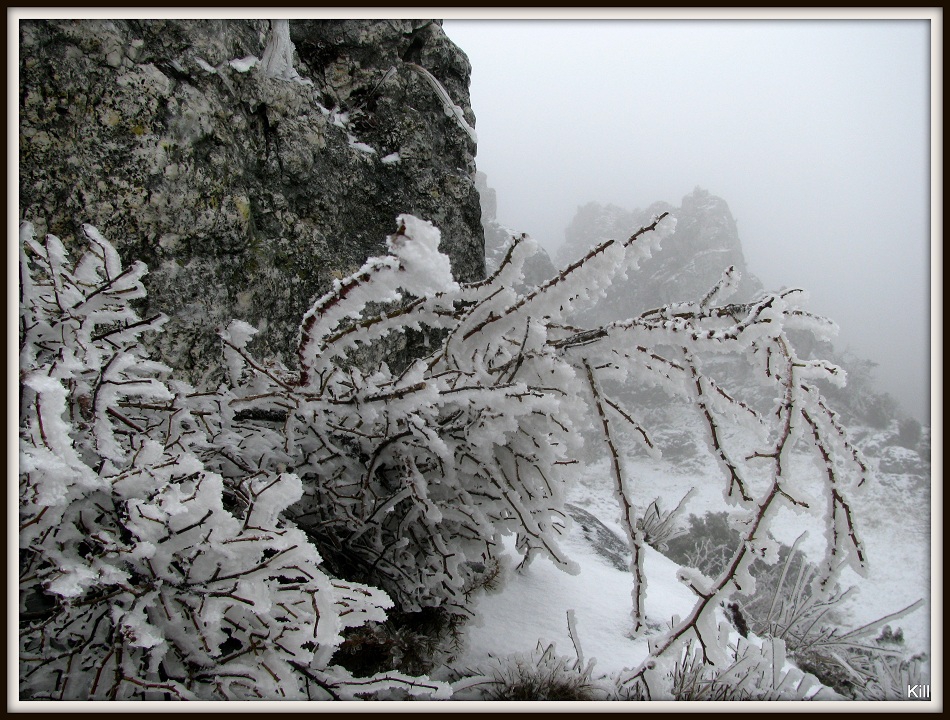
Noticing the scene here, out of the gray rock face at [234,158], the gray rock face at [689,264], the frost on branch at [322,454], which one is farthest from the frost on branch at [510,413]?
the gray rock face at [689,264]

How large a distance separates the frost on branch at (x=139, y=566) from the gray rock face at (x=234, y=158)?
1.55 metres

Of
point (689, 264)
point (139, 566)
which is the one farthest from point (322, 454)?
point (689, 264)

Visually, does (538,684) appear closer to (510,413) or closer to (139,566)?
(510,413)

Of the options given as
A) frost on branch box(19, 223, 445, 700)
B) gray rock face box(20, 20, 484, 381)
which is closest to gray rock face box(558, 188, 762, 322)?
gray rock face box(20, 20, 484, 381)

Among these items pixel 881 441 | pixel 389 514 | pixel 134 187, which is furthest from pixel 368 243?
pixel 881 441

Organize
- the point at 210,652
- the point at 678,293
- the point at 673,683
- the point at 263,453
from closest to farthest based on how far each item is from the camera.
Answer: the point at 210,652 < the point at 263,453 < the point at 673,683 < the point at 678,293

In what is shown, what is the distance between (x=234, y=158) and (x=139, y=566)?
2.47 m

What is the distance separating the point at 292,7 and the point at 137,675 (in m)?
1.75

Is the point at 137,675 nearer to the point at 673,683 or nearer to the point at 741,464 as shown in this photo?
the point at 741,464

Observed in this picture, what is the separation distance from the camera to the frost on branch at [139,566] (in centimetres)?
85

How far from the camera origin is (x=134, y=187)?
238 centimetres

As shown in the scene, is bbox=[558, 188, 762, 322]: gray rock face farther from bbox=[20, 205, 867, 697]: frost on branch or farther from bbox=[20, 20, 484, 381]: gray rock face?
bbox=[20, 205, 867, 697]: frost on branch

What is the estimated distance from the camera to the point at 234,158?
8.93ft

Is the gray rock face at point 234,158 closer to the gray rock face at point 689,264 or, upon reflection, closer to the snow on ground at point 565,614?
the snow on ground at point 565,614
